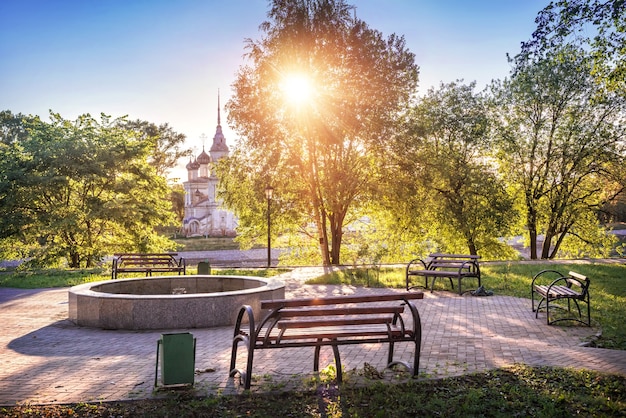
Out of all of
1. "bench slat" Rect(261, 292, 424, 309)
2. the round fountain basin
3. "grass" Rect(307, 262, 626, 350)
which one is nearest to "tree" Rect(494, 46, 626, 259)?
"grass" Rect(307, 262, 626, 350)

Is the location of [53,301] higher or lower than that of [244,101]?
lower

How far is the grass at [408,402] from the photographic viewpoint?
16.2ft

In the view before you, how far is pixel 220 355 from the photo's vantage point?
7.31 metres

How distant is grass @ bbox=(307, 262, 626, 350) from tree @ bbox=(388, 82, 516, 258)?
816 cm

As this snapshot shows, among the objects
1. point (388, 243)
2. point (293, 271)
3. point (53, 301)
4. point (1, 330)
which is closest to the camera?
point (1, 330)

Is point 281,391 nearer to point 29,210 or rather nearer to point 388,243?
point 29,210

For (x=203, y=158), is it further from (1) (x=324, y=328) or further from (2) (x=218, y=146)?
(1) (x=324, y=328)

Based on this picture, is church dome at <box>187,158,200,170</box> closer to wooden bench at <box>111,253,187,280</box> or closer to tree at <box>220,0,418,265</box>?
tree at <box>220,0,418,265</box>

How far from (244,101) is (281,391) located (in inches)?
753

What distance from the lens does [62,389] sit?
18.8 feet

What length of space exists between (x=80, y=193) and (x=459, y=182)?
1801 cm

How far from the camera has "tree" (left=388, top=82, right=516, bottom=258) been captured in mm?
27062

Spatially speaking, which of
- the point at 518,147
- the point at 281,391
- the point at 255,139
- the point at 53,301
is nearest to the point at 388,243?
the point at 518,147

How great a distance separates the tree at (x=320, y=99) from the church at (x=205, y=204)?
37.1 meters
